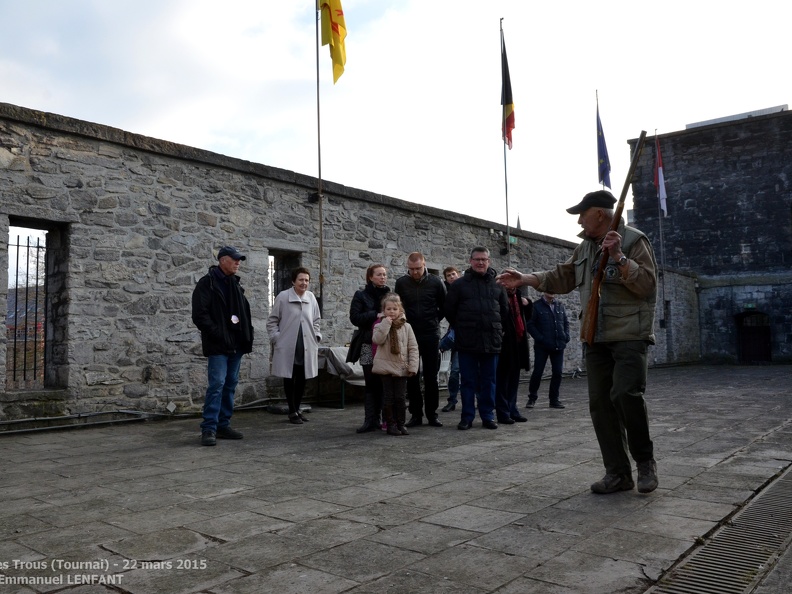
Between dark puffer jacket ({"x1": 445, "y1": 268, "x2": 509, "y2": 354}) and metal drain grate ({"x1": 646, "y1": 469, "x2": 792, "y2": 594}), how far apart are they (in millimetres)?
3298

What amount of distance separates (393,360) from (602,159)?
46.1 feet

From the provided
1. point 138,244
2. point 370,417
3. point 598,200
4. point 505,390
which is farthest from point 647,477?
point 138,244

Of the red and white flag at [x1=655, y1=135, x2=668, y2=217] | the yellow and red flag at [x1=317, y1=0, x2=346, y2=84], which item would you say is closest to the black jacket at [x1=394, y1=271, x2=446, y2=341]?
the yellow and red flag at [x1=317, y1=0, x2=346, y2=84]

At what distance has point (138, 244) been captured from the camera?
778 cm

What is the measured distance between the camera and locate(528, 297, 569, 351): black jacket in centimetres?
862

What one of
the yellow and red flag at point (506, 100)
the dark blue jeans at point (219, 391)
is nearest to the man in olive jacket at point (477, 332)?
the dark blue jeans at point (219, 391)

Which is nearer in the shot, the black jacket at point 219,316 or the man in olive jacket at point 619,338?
the man in olive jacket at point 619,338

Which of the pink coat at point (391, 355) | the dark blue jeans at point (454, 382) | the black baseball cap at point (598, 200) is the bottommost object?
the dark blue jeans at point (454, 382)

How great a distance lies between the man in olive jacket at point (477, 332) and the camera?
21.8 ft

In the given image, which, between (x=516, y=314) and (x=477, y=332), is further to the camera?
(x=516, y=314)

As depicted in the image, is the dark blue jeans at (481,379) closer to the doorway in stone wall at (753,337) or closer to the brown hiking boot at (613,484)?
the brown hiking boot at (613,484)

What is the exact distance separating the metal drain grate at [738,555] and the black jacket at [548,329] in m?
5.03

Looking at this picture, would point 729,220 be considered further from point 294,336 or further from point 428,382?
point 294,336

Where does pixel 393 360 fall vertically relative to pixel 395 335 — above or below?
below
